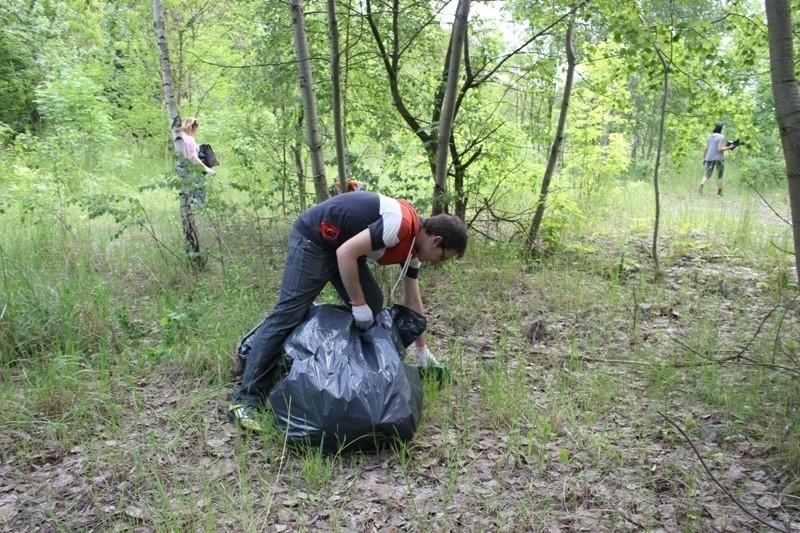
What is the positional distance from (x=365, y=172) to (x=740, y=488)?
12.8 feet

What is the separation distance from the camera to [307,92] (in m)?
4.27

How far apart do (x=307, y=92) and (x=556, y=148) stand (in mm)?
2764

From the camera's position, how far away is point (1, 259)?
4.26 m

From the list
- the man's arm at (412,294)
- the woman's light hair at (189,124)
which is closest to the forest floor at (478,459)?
the man's arm at (412,294)

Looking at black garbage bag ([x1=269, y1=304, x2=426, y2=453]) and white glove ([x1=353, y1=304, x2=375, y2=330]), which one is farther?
white glove ([x1=353, y1=304, x2=375, y2=330])

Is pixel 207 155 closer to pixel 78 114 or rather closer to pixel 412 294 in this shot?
pixel 78 114

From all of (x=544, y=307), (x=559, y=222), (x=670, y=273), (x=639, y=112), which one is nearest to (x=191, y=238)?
(x=544, y=307)

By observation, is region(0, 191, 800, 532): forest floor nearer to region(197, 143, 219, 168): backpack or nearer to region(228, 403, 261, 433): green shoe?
region(228, 403, 261, 433): green shoe

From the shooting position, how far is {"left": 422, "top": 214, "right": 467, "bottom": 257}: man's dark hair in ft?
→ 9.69

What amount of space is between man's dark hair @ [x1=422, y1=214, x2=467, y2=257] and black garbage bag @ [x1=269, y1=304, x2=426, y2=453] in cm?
63

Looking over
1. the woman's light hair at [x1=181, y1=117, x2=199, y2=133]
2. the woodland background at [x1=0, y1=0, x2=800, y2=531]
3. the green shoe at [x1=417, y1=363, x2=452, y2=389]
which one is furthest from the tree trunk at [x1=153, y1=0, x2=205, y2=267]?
the green shoe at [x1=417, y1=363, x2=452, y2=389]

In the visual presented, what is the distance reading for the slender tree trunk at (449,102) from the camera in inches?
175

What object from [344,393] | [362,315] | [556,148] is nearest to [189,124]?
[556,148]

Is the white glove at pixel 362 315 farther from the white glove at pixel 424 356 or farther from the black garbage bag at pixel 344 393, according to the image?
the white glove at pixel 424 356
